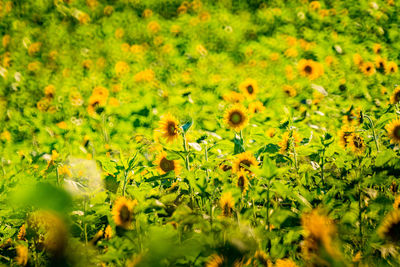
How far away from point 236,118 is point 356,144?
45 cm

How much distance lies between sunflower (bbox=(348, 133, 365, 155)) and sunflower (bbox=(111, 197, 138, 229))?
2.18 ft

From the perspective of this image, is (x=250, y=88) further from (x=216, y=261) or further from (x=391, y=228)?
(x=216, y=261)

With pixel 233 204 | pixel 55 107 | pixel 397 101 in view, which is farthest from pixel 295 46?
pixel 233 204

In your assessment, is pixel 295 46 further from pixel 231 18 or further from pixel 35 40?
pixel 35 40

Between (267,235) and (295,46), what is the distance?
3089mm

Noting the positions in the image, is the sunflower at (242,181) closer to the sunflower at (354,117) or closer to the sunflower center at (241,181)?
the sunflower center at (241,181)

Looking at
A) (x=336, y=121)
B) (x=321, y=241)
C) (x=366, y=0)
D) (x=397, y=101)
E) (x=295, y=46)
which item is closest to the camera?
(x=321, y=241)

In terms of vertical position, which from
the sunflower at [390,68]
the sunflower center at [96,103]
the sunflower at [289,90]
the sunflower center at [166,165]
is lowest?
the sunflower at [289,90]

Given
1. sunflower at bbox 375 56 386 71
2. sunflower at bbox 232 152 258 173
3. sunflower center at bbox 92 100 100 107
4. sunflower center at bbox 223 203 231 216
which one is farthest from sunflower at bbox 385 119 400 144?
sunflower at bbox 375 56 386 71

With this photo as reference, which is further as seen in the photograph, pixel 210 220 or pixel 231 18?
pixel 231 18

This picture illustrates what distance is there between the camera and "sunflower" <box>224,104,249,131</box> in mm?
1266

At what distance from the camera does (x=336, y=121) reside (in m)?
2.23

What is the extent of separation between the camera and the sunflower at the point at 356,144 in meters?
0.94

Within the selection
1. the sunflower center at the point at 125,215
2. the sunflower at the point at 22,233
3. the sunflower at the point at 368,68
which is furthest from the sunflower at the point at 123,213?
the sunflower at the point at 368,68
